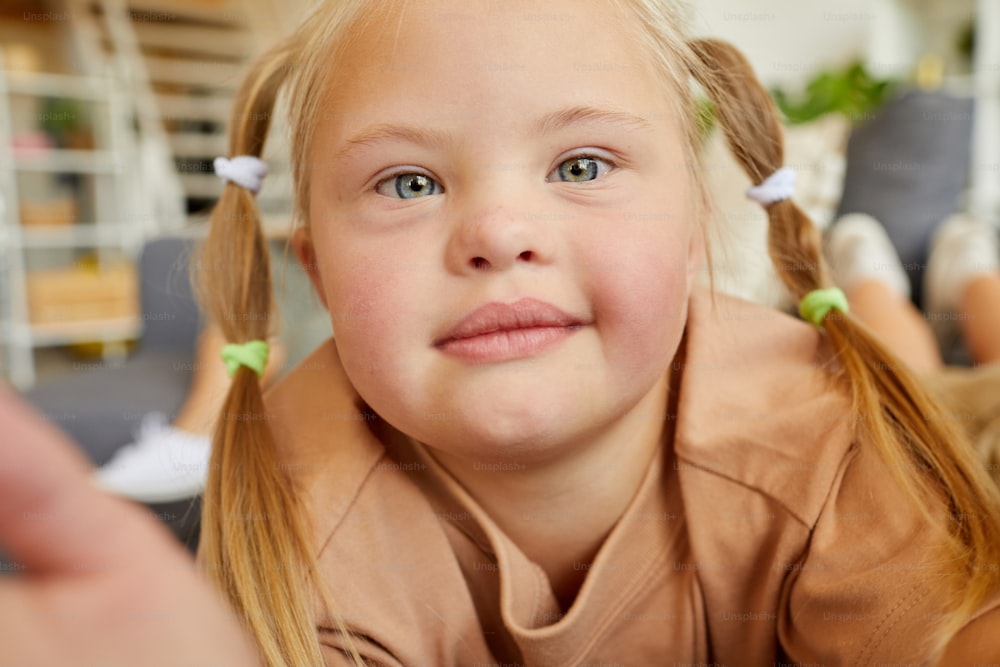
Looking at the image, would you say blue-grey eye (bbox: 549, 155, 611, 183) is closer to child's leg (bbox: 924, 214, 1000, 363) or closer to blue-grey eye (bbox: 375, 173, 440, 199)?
blue-grey eye (bbox: 375, 173, 440, 199)

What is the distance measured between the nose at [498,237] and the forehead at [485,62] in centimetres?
6

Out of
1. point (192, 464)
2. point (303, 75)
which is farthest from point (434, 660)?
point (192, 464)

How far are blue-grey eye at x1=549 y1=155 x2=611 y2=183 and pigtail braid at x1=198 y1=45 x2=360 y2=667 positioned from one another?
0.32 m

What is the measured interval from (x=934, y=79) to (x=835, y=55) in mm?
874

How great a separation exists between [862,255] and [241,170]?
1264 millimetres

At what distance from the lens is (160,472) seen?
1.26 metres

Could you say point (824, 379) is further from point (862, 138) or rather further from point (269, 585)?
point (862, 138)

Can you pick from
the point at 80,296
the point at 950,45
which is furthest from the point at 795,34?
the point at 80,296

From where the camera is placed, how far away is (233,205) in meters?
0.79

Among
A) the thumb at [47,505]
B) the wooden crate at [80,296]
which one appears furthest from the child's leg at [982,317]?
the wooden crate at [80,296]

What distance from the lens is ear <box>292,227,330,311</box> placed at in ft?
2.53

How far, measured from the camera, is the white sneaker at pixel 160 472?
124 cm

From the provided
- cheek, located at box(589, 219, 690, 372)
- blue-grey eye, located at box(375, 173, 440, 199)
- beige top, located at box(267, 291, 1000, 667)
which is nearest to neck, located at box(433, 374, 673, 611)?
beige top, located at box(267, 291, 1000, 667)

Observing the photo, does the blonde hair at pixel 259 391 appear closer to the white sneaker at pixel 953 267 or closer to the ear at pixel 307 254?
the ear at pixel 307 254
